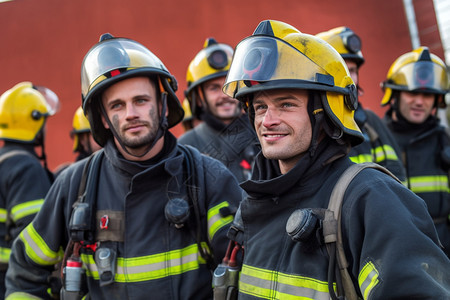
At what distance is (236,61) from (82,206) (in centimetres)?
117

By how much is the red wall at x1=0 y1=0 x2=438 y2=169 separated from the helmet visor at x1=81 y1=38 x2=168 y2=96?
5889mm

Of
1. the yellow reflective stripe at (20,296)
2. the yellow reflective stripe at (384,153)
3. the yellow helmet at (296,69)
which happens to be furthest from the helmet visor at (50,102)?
the yellow helmet at (296,69)

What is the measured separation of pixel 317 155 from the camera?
1991mm

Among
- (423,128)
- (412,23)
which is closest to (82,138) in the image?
(423,128)

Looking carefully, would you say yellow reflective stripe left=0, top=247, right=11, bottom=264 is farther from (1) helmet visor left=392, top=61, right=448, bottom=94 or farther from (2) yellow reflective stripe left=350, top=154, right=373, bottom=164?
(1) helmet visor left=392, top=61, right=448, bottom=94

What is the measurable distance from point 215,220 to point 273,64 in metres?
1.00

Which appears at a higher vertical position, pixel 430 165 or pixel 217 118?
pixel 217 118

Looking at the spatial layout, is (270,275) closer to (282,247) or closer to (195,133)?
(282,247)

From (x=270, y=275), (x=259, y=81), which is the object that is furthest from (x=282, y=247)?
(x=259, y=81)

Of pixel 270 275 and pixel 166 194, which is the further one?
pixel 166 194

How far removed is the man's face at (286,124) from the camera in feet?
6.54

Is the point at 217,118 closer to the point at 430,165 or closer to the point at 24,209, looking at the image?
the point at 24,209

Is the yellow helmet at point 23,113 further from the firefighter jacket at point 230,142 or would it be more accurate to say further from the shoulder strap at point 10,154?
the firefighter jacket at point 230,142

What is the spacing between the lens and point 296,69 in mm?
1955
